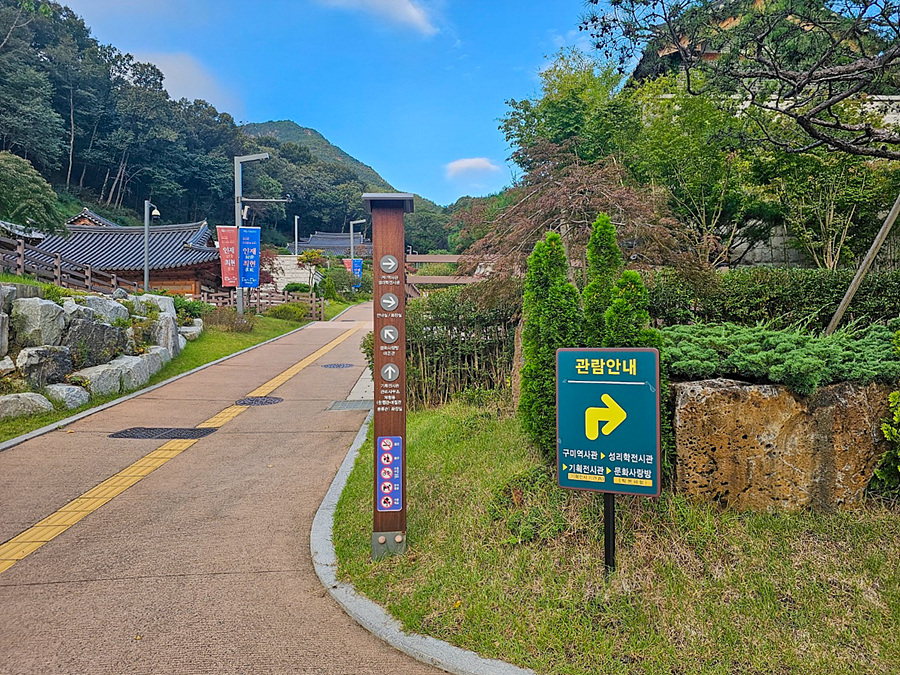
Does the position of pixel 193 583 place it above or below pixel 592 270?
below

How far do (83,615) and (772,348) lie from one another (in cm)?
495

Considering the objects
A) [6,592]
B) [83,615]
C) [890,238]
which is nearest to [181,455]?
[6,592]

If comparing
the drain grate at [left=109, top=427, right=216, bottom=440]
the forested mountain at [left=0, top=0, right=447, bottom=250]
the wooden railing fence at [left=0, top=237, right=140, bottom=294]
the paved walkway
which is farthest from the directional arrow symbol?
the forested mountain at [left=0, top=0, right=447, bottom=250]

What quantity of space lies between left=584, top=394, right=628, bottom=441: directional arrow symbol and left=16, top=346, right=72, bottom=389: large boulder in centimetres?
938

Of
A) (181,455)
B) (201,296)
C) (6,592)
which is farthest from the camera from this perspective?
(201,296)

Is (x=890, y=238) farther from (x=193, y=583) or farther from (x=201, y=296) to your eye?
(x=201, y=296)

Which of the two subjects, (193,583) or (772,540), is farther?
(193,583)

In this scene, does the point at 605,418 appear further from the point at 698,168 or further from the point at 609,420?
the point at 698,168

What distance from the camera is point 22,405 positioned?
28.3 feet

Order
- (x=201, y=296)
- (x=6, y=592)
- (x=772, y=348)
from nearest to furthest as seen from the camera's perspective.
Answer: (x=6, y=592)
(x=772, y=348)
(x=201, y=296)

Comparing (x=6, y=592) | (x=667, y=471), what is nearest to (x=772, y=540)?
(x=667, y=471)

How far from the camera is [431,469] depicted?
17.9 feet

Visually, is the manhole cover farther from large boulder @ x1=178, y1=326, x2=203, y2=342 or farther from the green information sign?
the green information sign

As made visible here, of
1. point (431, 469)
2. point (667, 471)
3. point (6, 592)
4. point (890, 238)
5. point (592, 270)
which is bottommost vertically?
point (6, 592)
